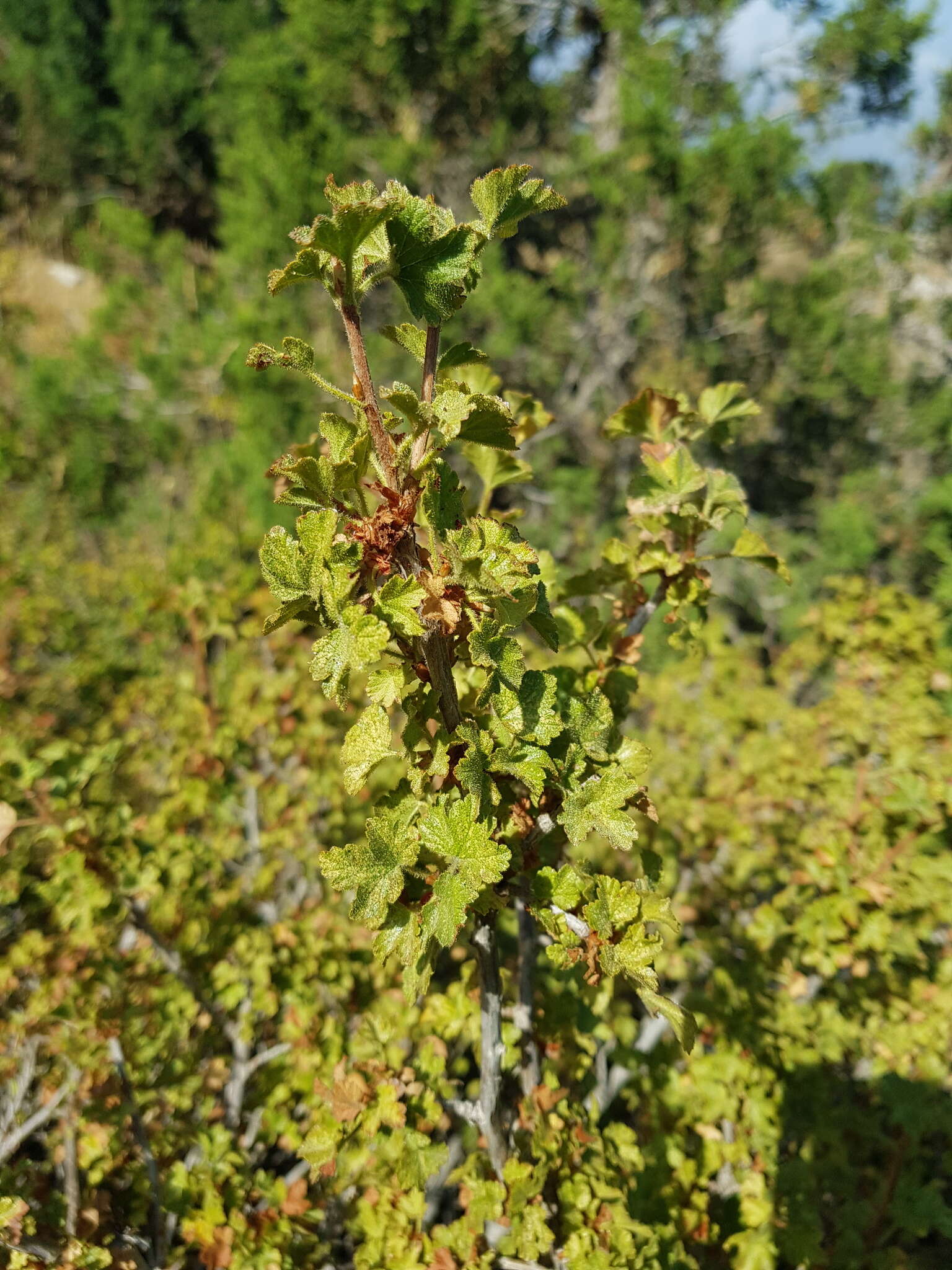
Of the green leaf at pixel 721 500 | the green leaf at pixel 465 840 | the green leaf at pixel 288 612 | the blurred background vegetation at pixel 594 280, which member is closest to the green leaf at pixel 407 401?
the green leaf at pixel 288 612

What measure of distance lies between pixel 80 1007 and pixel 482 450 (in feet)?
5.43

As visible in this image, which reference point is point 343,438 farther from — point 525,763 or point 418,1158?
point 418,1158

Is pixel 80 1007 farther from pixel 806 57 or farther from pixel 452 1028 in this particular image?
pixel 806 57

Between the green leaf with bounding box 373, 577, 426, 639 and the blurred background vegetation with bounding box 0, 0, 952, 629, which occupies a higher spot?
the blurred background vegetation with bounding box 0, 0, 952, 629

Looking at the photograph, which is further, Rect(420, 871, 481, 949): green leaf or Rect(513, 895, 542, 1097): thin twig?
Rect(513, 895, 542, 1097): thin twig

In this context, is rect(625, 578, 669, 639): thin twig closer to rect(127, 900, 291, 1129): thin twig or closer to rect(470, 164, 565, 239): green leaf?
rect(470, 164, 565, 239): green leaf

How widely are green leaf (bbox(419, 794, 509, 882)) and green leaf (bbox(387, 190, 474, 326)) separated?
0.56 m

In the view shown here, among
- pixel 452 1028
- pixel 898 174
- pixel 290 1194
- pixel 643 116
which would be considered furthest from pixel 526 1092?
pixel 898 174

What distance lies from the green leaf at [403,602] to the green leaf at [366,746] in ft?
0.45

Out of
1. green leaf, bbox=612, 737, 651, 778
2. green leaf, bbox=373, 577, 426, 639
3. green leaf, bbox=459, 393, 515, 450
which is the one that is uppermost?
green leaf, bbox=459, 393, 515, 450

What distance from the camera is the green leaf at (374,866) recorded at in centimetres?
81

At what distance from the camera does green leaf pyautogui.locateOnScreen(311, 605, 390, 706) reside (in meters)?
0.69

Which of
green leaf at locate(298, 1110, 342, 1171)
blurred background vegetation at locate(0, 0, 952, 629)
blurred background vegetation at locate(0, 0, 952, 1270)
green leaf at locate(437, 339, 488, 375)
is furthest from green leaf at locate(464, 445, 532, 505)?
blurred background vegetation at locate(0, 0, 952, 629)

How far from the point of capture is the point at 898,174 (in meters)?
9.81
